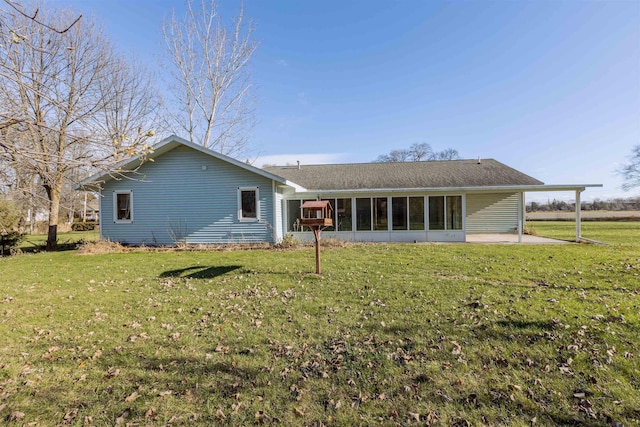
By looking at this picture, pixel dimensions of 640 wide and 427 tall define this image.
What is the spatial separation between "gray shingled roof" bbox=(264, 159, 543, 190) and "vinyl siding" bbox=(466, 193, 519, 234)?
1.59 metres

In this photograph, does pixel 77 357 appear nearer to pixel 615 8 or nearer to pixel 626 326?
pixel 626 326

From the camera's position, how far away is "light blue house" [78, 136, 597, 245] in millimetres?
13594

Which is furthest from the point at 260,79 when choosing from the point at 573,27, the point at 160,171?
the point at 573,27

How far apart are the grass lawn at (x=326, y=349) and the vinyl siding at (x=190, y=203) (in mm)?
6076

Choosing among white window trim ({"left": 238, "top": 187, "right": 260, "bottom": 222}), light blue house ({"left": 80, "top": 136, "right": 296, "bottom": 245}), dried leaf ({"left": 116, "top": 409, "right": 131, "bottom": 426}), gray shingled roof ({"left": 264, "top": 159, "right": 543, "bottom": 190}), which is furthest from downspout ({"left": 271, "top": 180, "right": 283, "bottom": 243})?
dried leaf ({"left": 116, "top": 409, "right": 131, "bottom": 426})

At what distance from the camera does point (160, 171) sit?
13852 mm

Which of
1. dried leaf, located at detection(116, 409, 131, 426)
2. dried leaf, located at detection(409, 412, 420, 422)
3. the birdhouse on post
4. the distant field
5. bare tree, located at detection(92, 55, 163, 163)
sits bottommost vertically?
dried leaf, located at detection(409, 412, 420, 422)

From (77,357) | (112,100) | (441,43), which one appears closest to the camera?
(77,357)

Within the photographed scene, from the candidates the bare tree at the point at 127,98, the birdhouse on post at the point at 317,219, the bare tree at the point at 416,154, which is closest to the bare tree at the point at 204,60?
the bare tree at the point at 127,98

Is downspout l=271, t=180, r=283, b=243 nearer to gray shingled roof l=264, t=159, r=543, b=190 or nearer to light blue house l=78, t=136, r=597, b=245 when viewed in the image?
light blue house l=78, t=136, r=597, b=245

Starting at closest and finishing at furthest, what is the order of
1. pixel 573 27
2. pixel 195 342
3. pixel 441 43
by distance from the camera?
1. pixel 195 342
2. pixel 573 27
3. pixel 441 43

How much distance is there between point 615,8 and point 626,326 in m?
9.46

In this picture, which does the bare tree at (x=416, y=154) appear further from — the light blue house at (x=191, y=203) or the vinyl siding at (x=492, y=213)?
the light blue house at (x=191, y=203)

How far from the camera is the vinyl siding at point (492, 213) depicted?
59.0ft
